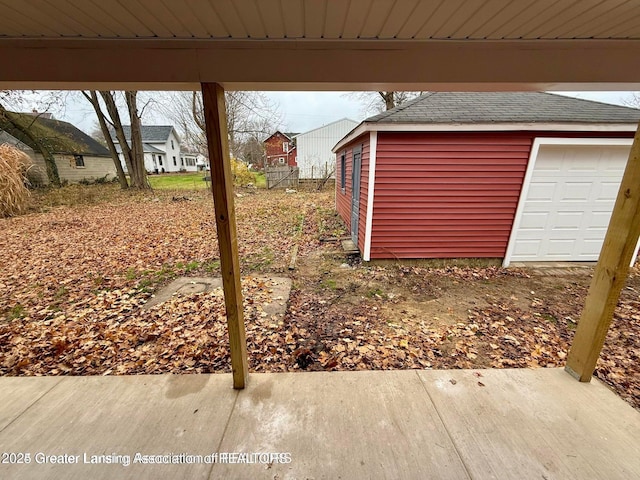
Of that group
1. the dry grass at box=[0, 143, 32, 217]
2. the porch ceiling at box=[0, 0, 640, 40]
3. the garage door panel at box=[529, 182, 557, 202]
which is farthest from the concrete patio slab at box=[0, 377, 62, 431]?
the dry grass at box=[0, 143, 32, 217]

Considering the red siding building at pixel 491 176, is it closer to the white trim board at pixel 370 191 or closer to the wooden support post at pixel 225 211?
the white trim board at pixel 370 191

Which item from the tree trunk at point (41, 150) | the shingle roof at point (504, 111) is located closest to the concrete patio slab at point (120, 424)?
the shingle roof at point (504, 111)

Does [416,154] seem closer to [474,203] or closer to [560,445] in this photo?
[474,203]

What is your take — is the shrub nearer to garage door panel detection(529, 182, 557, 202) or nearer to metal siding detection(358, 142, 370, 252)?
metal siding detection(358, 142, 370, 252)

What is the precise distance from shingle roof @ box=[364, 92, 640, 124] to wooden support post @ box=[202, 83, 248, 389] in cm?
353

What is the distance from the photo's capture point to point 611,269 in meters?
1.79

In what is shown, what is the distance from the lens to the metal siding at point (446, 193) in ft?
15.2

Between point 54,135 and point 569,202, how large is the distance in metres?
24.9

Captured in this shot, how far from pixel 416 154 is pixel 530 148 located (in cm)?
197

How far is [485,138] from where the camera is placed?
458 centimetres

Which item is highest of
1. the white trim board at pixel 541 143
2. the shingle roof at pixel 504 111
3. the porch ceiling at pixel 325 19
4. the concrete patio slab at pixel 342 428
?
the shingle roof at pixel 504 111

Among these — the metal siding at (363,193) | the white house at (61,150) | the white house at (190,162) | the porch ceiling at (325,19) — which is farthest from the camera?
the white house at (190,162)

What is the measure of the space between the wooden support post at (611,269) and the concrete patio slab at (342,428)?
51.0 inches

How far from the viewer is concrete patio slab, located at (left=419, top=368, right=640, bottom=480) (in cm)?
147
